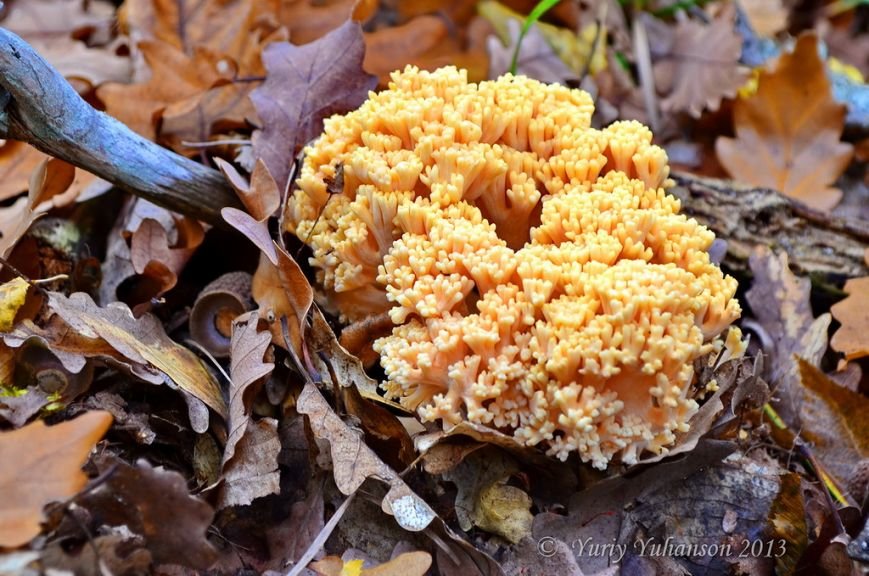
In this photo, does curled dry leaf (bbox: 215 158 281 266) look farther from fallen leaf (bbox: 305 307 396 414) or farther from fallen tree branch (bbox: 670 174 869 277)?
fallen tree branch (bbox: 670 174 869 277)

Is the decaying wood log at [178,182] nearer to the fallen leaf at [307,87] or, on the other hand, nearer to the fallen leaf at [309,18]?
the fallen leaf at [307,87]

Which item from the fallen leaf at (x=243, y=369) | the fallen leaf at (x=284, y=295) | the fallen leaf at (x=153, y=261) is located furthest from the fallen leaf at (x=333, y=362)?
the fallen leaf at (x=153, y=261)

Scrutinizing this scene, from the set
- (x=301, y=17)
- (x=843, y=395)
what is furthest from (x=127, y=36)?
(x=843, y=395)

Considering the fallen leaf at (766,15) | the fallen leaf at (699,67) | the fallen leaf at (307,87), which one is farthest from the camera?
the fallen leaf at (766,15)

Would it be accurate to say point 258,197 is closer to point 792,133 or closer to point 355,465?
point 355,465

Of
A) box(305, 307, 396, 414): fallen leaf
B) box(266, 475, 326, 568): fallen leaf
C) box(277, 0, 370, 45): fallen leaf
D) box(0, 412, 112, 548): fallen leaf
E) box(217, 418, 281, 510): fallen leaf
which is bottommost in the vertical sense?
box(266, 475, 326, 568): fallen leaf

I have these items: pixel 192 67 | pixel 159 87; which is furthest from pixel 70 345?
pixel 192 67

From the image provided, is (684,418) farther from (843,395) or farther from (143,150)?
(143,150)

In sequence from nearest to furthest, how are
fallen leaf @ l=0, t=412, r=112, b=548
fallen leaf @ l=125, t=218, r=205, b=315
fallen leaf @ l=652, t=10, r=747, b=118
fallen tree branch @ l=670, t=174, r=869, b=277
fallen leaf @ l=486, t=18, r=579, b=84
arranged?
fallen leaf @ l=0, t=412, r=112, b=548
fallen leaf @ l=125, t=218, r=205, b=315
fallen tree branch @ l=670, t=174, r=869, b=277
fallen leaf @ l=486, t=18, r=579, b=84
fallen leaf @ l=652, t=10, r=747, b=118

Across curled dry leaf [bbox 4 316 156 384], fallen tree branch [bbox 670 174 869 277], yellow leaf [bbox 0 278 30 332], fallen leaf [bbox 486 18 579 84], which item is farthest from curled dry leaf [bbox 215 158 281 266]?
fallen leaf [bbox 486 18 579 84]
